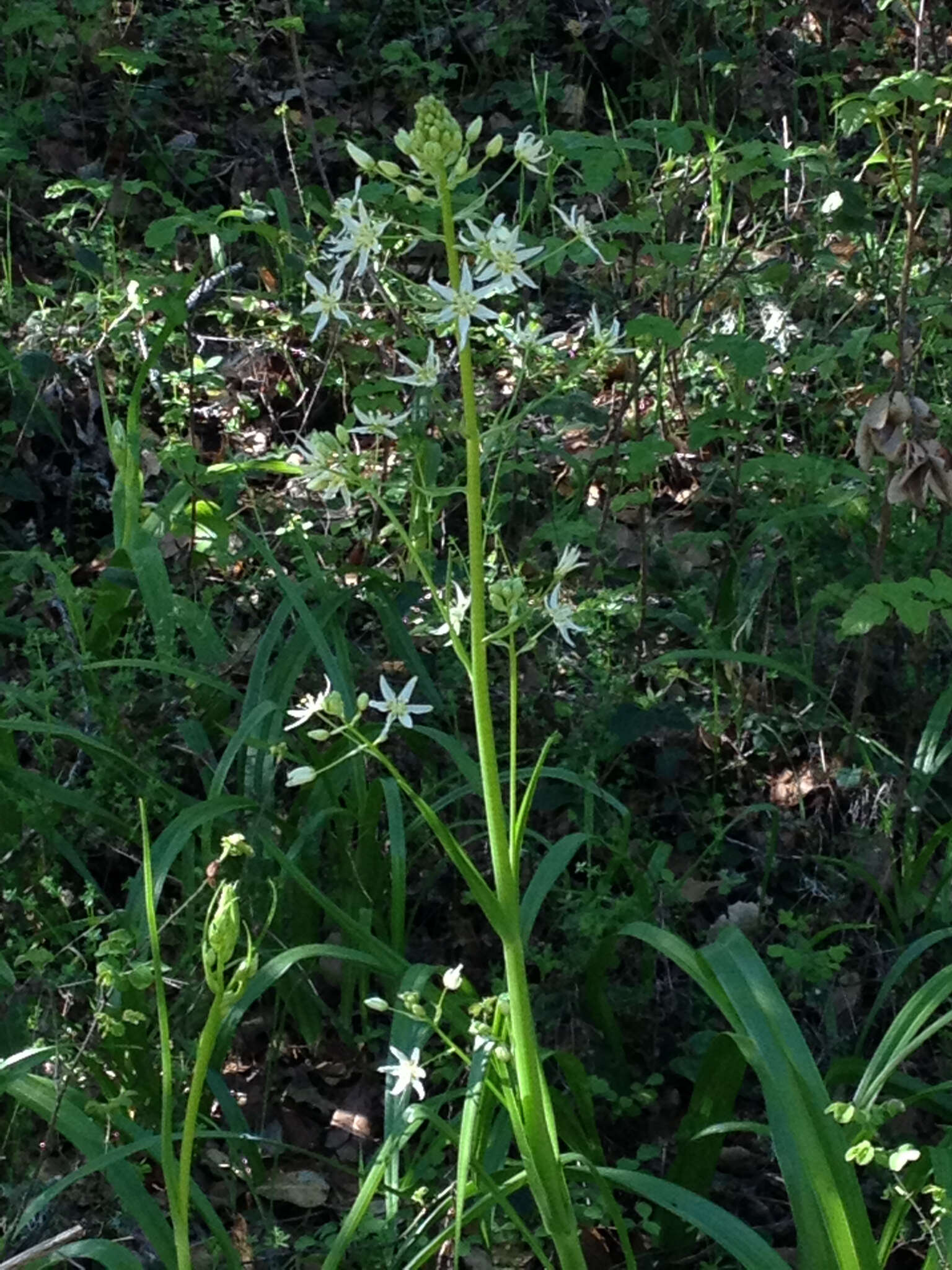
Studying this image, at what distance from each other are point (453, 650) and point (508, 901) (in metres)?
1.26

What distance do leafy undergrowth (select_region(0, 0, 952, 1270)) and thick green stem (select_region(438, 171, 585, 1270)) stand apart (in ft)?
0.19

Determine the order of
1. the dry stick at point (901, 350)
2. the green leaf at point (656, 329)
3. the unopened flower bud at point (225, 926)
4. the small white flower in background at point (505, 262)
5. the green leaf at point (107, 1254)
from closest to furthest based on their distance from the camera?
the unopened flower bud at point (225, 926)
the small white flower in background at point (505, 262)
the green leaf at point (107, 1254)
the dry stick at point (901, 350)
the green leaf at point (656, 329)

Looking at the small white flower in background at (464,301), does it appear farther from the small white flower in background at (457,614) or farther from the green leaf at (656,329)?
the green leaf at (656,329)

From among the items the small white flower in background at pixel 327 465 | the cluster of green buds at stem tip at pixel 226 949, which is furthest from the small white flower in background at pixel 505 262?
the cluster of green buds at stem tip at pixel 226 949

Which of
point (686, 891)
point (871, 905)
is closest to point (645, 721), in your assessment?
point (686, 891)

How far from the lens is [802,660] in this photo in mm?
2980

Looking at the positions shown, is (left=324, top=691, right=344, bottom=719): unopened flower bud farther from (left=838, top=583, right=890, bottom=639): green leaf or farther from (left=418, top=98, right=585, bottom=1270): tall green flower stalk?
(left=838, top=583, right=890, bottom=639): green leaf

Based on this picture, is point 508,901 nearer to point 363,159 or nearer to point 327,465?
point 327,465

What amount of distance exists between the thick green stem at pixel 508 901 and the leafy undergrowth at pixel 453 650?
0.06 m

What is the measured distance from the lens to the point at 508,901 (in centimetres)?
163

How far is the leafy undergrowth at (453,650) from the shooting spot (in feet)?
6.56

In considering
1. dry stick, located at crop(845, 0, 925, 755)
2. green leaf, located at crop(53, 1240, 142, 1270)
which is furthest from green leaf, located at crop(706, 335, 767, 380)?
green leaf, located at crop(53, 1240, 142, 1270)

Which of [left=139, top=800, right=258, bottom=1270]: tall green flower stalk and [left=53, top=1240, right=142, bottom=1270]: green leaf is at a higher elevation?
[left=139, top=800, right=258, bottom=1270]: tall green flower stalk

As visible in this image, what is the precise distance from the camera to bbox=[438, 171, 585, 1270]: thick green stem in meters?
1.59
